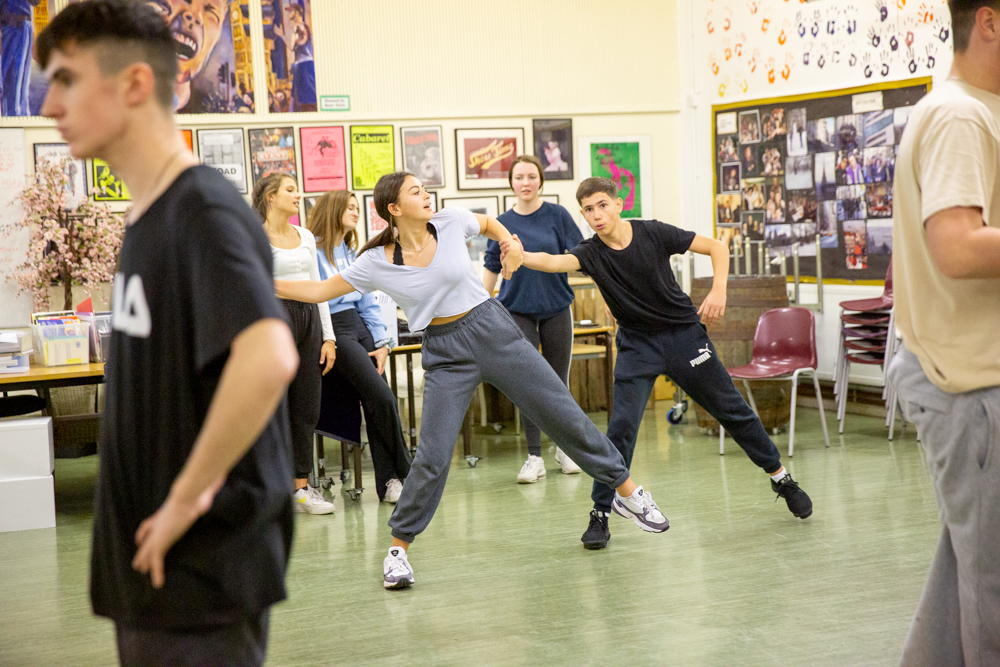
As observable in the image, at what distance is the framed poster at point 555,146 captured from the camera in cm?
840

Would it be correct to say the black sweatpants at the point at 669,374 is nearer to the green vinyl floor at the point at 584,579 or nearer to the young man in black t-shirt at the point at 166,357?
the green vinyl floor at the point at 584,579

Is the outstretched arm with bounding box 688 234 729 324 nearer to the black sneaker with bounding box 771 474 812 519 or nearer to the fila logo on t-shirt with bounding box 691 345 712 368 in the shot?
the fila logo on t-shirt with bounding box 691 345 712 368

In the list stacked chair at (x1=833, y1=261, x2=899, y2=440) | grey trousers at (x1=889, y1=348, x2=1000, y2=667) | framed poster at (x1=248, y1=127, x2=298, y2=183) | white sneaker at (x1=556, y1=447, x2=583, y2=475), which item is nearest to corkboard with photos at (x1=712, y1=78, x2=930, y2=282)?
stacked chair at (x1=833, y1=261, x2=899, y2=440)

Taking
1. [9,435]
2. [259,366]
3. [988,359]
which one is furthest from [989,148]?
[9,435]

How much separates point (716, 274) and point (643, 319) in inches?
17.5

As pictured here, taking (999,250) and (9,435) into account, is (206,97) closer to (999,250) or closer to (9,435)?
(9,435)

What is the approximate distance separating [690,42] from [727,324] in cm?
306

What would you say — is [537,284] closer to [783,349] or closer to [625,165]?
[783,349]

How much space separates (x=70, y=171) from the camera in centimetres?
750

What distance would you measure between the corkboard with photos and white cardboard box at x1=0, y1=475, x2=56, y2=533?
216 inches

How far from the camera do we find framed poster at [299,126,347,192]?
797 centimetres

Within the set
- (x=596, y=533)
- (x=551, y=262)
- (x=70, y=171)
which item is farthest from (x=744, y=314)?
(x=70, y=171)

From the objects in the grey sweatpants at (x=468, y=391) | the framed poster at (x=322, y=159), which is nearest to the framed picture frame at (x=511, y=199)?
the framed poster at (x=322, y=159)

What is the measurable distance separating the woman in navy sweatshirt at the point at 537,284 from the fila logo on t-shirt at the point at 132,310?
4352mm
